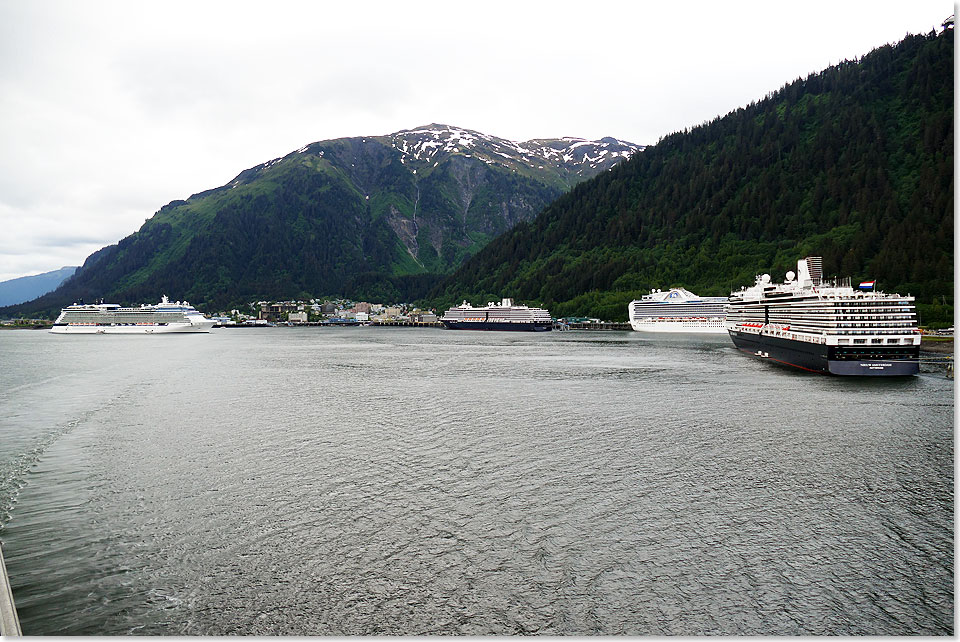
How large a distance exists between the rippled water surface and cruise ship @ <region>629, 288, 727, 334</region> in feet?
423

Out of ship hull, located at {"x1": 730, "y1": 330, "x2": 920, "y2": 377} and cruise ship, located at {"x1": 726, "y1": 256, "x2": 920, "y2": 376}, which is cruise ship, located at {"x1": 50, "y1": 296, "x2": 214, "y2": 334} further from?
cruise ship, located at {"x1": 726, "y1": 256, "x2": 920, "y2": 376}

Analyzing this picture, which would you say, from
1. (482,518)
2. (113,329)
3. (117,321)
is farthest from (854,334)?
(117,321)

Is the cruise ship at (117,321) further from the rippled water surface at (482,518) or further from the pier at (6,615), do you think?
the pier at (6,615)

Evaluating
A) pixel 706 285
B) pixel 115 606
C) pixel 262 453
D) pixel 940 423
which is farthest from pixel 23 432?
pixel 706 285

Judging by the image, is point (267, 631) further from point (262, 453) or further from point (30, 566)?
point (262, 453)

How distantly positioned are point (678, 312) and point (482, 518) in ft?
544

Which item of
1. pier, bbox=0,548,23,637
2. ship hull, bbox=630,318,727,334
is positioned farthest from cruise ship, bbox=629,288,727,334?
pier, bbox=0,548,23,637

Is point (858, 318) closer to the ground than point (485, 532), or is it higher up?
higher up

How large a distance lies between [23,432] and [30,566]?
22316 millimetres

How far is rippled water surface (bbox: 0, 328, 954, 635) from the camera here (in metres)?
14.1

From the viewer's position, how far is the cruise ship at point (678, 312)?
16688 centimetres

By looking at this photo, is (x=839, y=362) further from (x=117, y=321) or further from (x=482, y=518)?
(x=117, y=321)

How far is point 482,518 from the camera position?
19.9 m

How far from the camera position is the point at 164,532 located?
18703 millimetres
